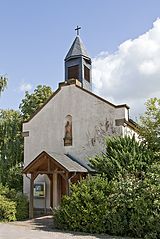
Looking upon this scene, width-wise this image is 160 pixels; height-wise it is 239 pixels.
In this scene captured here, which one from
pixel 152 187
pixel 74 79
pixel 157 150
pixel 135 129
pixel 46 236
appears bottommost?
pixel 46 236

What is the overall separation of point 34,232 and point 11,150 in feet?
47.1

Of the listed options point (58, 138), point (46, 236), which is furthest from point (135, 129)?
point (46, 236)

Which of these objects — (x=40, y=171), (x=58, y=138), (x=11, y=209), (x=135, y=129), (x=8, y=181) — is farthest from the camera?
(x=8, y=181)

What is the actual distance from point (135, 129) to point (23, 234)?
10.2 metres

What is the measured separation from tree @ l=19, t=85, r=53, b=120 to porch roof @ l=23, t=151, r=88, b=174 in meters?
12.0

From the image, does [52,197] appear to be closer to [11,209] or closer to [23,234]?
[11,209]

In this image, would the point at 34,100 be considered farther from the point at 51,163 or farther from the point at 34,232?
the point at 34,232

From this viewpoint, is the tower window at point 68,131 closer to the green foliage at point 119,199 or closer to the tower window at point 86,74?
the tower window at point 86,74

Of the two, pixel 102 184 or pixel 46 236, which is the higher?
pixel 102 184

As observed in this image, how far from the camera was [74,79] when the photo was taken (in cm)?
2172

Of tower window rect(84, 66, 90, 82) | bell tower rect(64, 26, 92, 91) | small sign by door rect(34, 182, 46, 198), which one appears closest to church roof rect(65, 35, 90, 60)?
bell tower rect(64, 26, 92, 91)

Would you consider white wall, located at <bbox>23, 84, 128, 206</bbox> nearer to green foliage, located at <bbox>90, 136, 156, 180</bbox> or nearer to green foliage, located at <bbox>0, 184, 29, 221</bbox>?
green foliage, located at <bbox>90, 136, 156, 180</bbox>

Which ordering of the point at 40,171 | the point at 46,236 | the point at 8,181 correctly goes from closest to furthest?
1. the point at 46,236
2. the point at 40,171
3. the point at 8,181

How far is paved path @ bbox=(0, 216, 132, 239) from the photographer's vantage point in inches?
492
